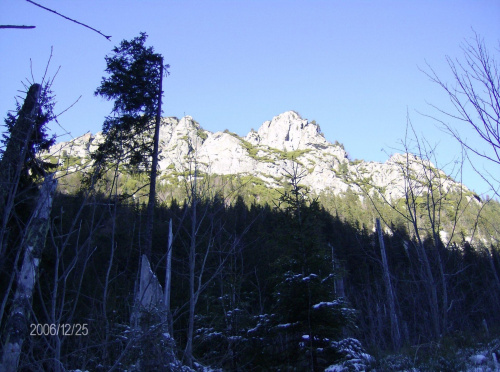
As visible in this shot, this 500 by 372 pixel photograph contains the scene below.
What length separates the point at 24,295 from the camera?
3.96 m

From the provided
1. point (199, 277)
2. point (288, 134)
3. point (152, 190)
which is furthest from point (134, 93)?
point (288, 134)

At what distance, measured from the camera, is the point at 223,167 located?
102 m

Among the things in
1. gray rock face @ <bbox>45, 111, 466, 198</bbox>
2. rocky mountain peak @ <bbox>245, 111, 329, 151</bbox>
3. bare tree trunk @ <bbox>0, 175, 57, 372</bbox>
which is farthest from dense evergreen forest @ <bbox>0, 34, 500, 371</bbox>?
rocky mountain peak @ <bbox>245, 111, 329, 151</bbox>

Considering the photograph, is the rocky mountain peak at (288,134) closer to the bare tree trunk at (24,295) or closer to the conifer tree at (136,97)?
the conifer tree at (136,97)

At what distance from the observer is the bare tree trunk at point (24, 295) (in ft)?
12.0

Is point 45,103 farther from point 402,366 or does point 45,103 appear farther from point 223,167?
point 223,167

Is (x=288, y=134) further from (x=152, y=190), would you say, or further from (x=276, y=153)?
(x=152, y=190)

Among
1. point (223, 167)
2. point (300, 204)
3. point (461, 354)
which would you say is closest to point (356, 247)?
point (300, 204)

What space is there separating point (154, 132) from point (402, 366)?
8944 mm

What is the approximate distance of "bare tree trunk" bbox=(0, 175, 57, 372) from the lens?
12.0 feet

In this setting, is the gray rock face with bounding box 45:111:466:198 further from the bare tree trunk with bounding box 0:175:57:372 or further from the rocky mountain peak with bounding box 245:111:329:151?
the bare tree trunk with bounding box 0:175:57:372

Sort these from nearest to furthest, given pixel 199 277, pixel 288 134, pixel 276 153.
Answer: pixel 199 277
pixel 276 153
pixel 288 134

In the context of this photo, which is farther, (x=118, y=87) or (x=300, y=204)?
(x=118, y=87)

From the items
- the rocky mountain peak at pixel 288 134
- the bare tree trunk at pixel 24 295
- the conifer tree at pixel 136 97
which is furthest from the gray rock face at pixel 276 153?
the bare tree trunk at pixel 24 295
